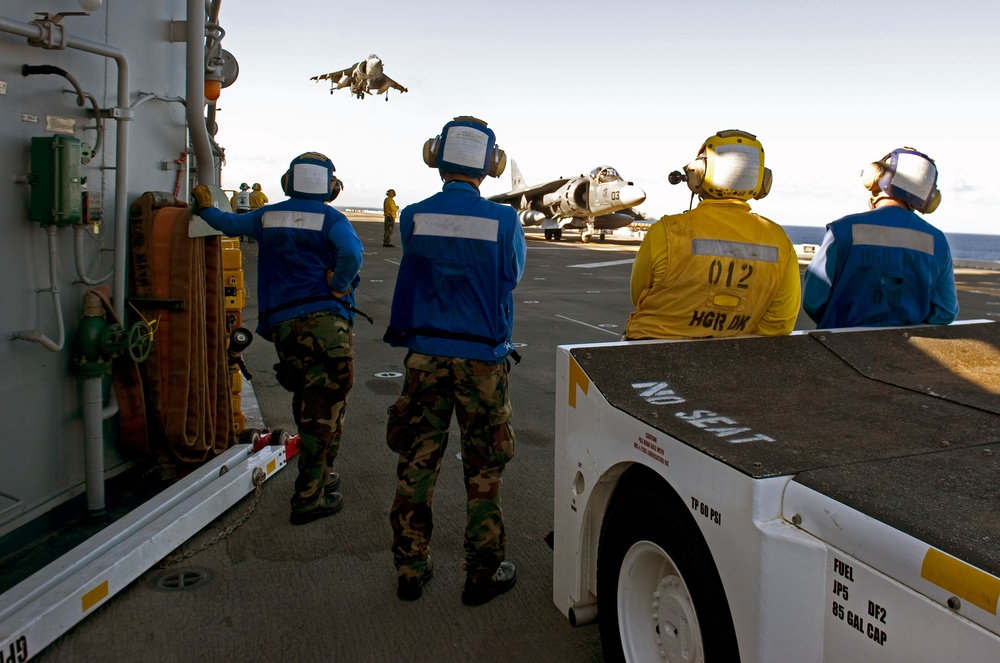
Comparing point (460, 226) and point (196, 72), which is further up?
point (196, 72)

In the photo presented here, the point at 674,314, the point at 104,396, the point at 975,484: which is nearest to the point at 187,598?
the point at 104,396

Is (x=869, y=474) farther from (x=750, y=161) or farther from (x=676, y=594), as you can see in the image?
(x=750, y=161)

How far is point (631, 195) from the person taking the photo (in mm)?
26969

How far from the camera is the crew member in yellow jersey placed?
2.89m

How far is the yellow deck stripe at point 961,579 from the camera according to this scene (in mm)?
1253

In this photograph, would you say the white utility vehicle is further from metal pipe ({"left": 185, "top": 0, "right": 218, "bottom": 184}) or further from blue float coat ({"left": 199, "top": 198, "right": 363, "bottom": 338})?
metal pipe ({"left": 185, "top": 0, "right": 218, "bottom": 184})

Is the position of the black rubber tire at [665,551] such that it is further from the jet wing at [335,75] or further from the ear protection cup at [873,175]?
the jet wing at [335,75]

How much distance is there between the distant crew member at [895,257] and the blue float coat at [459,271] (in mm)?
1543

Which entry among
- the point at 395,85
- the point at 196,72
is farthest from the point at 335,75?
the point at 196,72

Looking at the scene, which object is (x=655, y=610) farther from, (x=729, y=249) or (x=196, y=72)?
(x=196, y=72)

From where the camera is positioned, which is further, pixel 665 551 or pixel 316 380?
pixel 316 380

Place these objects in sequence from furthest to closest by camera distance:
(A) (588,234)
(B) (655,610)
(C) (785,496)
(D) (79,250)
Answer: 1. (A) (588,234)
2. (D) (79,250)
3. (B) (655,610)
4. (C) (785,496)

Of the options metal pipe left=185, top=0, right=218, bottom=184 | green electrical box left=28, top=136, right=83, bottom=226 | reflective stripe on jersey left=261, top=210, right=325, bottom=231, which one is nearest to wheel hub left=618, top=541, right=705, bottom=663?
reflective stripe on jersey left=261, top=210, right=325, bottom=231

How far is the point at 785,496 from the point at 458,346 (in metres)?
1.80
